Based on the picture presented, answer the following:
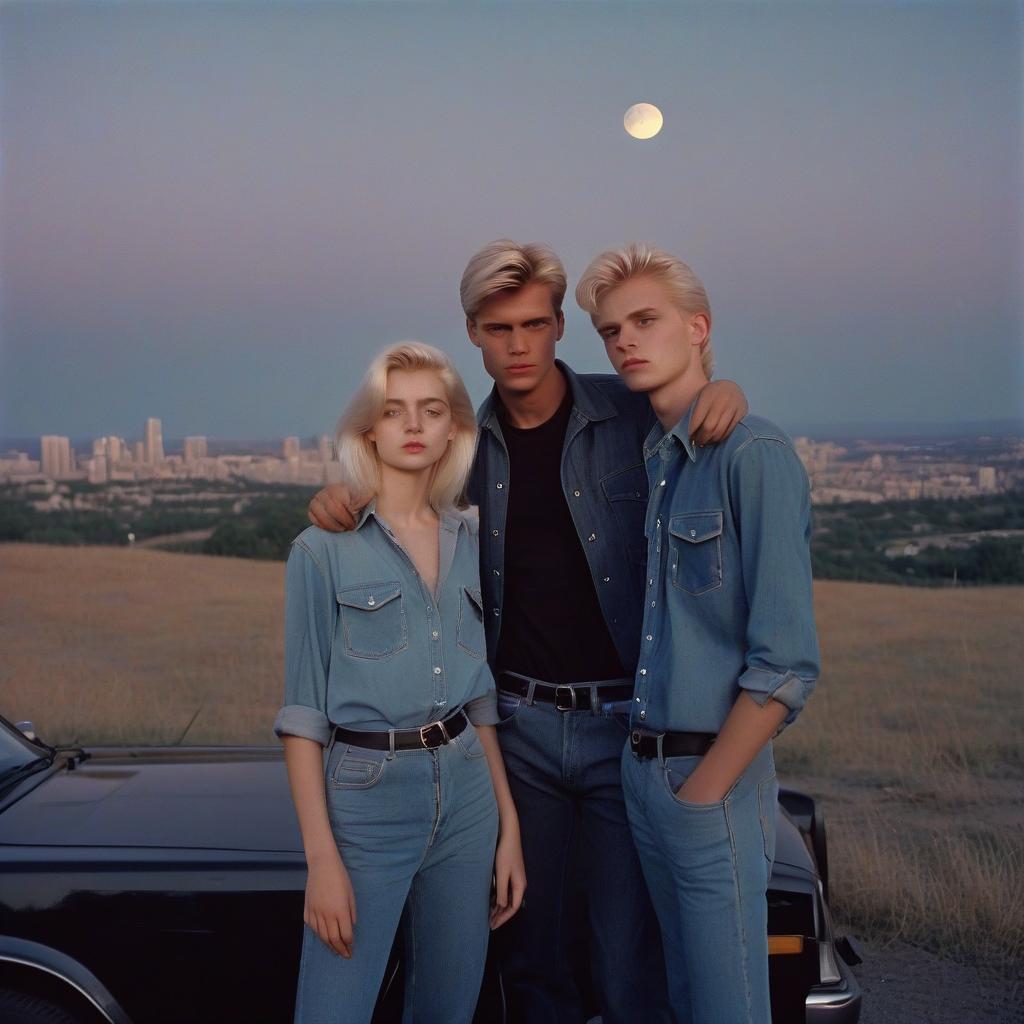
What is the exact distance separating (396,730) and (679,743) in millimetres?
551

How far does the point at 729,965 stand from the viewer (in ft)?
6.97

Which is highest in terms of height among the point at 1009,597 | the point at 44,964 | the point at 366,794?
the point at 366,794

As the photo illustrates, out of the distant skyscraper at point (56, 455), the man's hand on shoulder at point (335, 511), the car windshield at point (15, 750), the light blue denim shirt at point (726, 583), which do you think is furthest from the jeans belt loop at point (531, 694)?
the distant skyscraper at point (56, 455)

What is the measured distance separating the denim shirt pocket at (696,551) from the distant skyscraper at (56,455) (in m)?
34.7

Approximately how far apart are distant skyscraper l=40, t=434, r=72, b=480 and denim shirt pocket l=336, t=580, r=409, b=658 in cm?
3445

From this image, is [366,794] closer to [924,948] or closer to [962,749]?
[924,948]

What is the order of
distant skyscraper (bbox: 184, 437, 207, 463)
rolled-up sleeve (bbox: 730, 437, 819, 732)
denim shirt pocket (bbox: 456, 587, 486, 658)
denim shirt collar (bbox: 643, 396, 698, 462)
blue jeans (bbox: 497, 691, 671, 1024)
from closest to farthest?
rolled-up sleeve (bbox: 730, 437, 819, 732)
denim shirt collar (bbox: 643, 396, 698, 462)
denim shirt pocket (bbox: 456, 587, 486, 658)
blue jeans (bbox: 497, 691, 671, 1024)
distant skyscraper (bbox: 184, 437, 207, 463)

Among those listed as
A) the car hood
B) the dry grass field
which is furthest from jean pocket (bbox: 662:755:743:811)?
the dry grass field

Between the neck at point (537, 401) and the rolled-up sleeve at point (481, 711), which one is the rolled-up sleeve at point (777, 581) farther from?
the neck at point (537, 401)

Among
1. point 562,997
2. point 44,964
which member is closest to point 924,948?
point 562,997

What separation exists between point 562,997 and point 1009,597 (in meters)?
19.5

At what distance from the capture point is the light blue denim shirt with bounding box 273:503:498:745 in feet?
7.29

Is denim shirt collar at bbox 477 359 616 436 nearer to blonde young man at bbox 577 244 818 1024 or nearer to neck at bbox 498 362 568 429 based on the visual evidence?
neck at bbox 498 362 568 429

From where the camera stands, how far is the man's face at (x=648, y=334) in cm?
242
